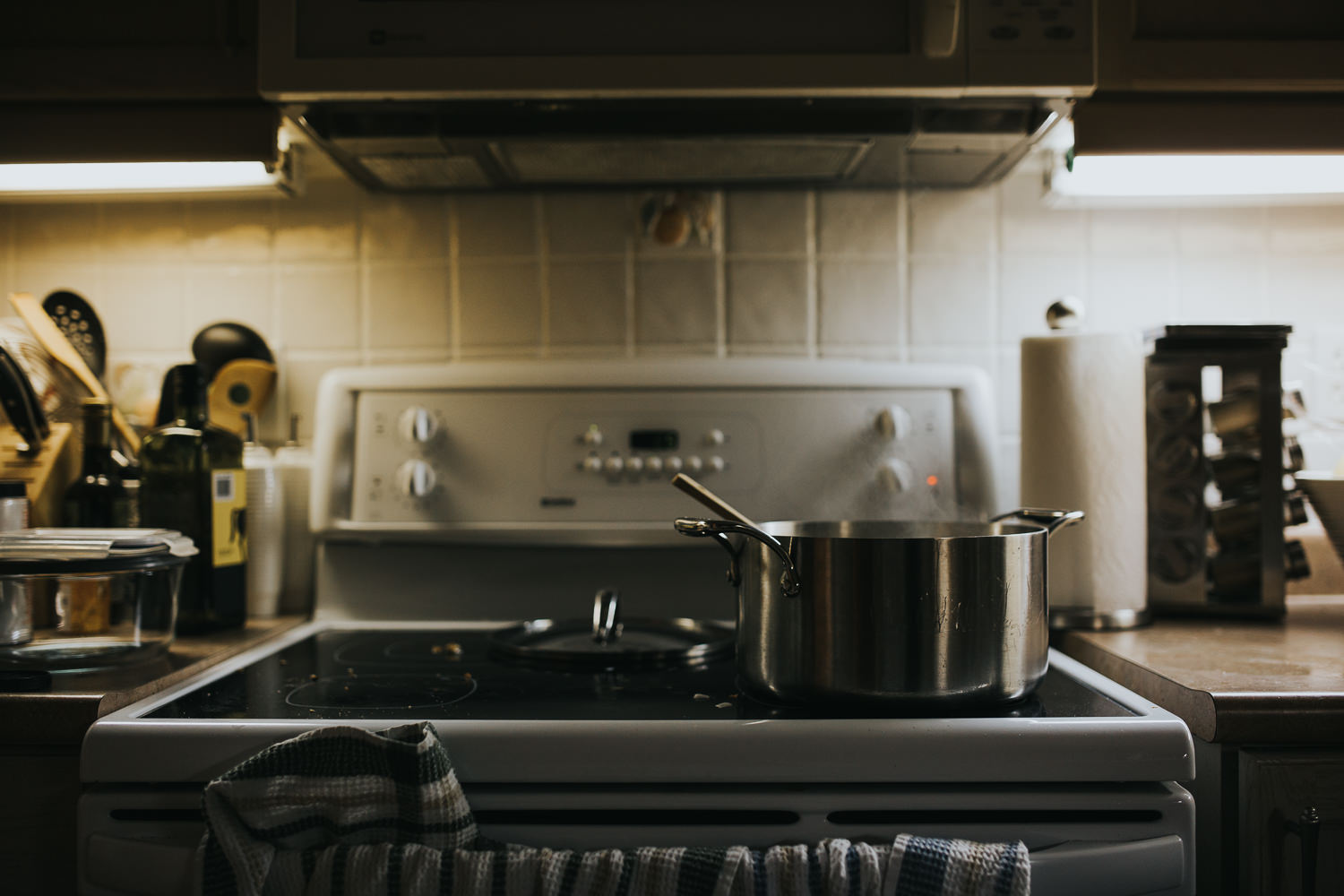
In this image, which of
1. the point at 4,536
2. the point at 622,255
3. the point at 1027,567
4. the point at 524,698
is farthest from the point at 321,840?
the point at 622,255

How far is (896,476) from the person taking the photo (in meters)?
1.09

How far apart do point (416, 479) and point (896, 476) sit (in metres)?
0.59

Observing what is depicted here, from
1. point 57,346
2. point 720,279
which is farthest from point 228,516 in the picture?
point 720,279

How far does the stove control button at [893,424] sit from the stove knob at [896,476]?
0.03m

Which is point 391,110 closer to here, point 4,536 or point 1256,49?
point 4,536

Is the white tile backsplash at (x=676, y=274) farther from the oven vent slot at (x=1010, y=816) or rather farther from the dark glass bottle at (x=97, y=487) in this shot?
the oven vent slot at (x=1010, y=816)

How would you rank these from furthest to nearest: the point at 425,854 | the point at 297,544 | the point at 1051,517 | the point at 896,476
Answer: the point at 297,544, the point at 896,476, the point at 1051,517, the point at 425,854

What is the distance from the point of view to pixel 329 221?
4.26ft

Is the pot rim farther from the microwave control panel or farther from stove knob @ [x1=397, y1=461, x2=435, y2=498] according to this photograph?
stove knob @ [x1=397, y1=461, x2=435, y2=498]

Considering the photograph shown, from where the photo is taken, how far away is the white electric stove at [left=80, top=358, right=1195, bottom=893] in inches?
25.3

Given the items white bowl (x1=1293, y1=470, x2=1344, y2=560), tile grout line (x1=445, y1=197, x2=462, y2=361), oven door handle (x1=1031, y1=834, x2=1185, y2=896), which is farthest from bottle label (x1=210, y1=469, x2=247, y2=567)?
white bowl (x1=1293, y1=470, x2=1344, y2=560)

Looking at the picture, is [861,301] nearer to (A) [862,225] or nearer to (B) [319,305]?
(A) [862,225]

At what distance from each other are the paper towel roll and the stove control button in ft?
0.57

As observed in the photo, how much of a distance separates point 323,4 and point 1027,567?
85cm
